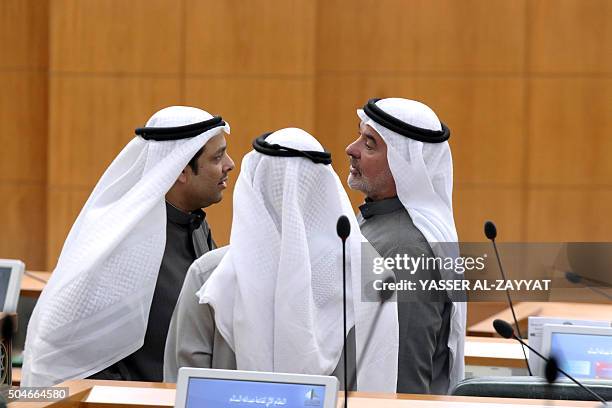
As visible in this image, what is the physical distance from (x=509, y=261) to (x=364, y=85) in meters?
6.28

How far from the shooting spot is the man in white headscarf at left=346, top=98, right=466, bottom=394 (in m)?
3.16

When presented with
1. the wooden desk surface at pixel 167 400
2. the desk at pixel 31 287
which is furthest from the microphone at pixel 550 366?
the desk at pixel 31 287

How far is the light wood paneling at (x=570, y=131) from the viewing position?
29.3 ft

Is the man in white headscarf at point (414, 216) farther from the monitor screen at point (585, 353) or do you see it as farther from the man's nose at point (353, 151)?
the monitor screen at point (585, 353)

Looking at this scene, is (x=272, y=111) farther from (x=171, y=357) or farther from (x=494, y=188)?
(x=171, y=357)

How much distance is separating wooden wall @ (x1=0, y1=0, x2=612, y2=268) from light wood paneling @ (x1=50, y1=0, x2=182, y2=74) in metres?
0.01

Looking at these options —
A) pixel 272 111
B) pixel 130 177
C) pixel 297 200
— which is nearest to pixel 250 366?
pixel 297 200

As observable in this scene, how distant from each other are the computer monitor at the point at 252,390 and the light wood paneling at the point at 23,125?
24.4 feet

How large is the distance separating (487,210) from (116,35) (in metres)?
3.21

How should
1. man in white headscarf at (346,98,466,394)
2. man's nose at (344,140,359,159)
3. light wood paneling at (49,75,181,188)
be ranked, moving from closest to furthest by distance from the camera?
man in white headscarf at (346,98,466,394) → man's nose at (344,140,359,159) → light wood paneling at (49,75,181,188)

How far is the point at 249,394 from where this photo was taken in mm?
2146

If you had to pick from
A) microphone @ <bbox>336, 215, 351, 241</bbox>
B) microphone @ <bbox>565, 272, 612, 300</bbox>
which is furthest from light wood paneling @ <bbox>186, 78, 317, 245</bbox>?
microphone @ <bbox>336, 215, 351, 241</bbox>

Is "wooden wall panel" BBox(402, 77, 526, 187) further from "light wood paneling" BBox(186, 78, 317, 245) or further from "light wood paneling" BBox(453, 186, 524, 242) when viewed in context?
"light wood paneling" BBox(186, 78, 317, 245)

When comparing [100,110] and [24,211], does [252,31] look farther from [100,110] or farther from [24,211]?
[24,211]
